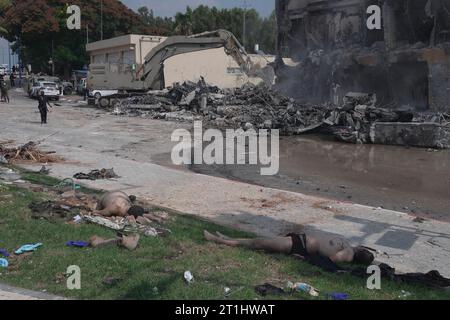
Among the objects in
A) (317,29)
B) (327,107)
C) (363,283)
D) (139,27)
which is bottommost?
(363,283)

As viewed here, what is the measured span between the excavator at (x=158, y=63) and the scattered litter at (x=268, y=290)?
2967 cm

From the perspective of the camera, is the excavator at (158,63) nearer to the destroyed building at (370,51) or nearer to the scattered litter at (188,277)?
the destroyed building at (370,51)

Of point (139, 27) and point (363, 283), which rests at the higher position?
point (139, 27)

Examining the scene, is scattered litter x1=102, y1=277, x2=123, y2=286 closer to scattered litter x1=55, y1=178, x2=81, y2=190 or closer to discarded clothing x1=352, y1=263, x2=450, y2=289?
discarded clothing x1=352, y1=263, x2=450, y2=289

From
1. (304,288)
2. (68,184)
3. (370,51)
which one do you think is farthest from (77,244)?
(370,51)

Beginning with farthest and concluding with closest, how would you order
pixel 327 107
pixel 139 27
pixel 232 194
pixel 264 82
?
pixel 139 27 → pixel 264 82 → pixel 327 107 → pixel 232 194

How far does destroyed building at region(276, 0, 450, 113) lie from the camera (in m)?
25.6

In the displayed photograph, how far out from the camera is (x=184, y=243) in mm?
6500

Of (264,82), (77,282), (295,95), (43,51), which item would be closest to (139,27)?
(43,51)

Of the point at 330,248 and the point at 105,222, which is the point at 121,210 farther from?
the point at 330,248

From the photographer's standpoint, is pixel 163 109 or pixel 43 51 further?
pixel 43 51

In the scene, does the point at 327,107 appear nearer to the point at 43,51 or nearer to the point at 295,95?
the point at 295,95

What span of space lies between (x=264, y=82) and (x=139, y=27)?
30837 mm

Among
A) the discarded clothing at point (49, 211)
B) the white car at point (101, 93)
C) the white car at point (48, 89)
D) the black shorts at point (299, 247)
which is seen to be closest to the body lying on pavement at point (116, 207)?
the discarded clothing at point (49, 211)
